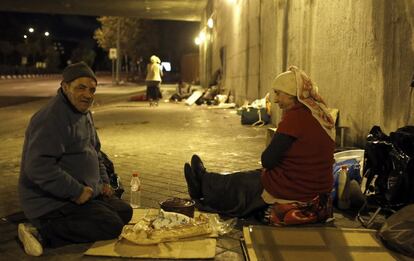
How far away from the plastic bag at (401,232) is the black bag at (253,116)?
27.9 ft

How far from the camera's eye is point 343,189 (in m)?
5.36

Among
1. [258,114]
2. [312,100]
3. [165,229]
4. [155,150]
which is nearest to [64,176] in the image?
[165,229]

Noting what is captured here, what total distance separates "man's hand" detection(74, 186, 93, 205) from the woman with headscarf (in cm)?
152

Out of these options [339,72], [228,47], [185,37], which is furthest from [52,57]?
[339,72]

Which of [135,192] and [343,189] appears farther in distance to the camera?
[135,192]

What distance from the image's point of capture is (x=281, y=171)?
458cm

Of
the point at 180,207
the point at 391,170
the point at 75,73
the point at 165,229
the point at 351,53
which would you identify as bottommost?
the point at 165,229

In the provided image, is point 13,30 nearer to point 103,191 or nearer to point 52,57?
point 52,57

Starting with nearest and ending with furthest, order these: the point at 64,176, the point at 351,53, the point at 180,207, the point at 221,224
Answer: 1. the point at 64,176
2. the point at 180,207
3. the point at 221,224
4. the point at 351,53

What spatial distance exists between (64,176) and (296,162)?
76.7 inches

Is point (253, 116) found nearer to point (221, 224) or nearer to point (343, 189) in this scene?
point (343, 189)

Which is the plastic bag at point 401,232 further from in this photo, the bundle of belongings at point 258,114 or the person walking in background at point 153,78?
the person walking in background at point 153,78

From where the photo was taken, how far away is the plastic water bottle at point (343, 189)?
531 cm

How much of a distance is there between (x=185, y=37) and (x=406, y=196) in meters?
57.3
